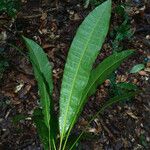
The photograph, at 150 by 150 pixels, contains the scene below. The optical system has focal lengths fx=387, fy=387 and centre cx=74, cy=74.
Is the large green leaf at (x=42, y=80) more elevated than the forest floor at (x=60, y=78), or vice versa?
the large green leaf at (x=42, y=80)

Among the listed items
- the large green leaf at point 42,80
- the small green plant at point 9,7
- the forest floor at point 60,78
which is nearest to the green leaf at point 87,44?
the large green leaf at point 42,80

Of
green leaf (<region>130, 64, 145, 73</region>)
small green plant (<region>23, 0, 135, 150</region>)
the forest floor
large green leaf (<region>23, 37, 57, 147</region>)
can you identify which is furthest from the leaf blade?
green leaf (<region>130, 64, 145, 73</region>)

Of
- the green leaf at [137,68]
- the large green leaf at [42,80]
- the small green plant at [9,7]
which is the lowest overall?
the green leaf at [137,68]

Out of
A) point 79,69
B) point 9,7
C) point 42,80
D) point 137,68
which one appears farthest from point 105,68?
point 9,7

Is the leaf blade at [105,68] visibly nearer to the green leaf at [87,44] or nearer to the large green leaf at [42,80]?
the green leaf at [87,44]

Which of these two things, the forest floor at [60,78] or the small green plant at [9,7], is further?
the small green plant at [9,7]

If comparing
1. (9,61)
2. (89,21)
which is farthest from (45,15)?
(89,21)

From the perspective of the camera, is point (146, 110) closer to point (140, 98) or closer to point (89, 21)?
point (140, 98)
